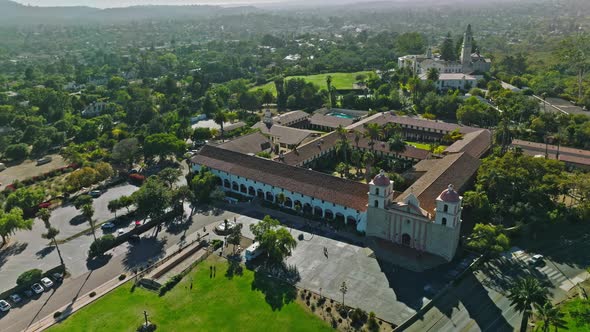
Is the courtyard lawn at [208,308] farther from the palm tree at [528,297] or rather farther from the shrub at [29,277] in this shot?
the palm tree at [528,297]

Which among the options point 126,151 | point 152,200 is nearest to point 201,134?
point 126,151

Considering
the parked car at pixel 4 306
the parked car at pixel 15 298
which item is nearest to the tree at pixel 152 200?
the parked car at pixel 15 298

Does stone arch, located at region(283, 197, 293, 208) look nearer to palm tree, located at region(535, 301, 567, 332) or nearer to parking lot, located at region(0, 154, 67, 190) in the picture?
palm tree, located at region(535, 301, 567, 332)

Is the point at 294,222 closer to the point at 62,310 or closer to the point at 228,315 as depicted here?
the point at 228,315

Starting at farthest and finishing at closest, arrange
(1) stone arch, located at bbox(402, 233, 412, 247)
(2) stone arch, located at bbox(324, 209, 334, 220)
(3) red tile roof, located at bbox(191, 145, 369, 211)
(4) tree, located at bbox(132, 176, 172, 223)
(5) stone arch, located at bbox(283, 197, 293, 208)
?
(5) stone arch, located at bbox(283, 197, 293, 208) < (2) stone arch, located at bbox(324, 209, 334, 220) < (3) red tile roof, located at bbox(191, 145, 369, 211) < (4) tree, located at bbox(132, 176, 172, 223) < (1) stone arch, located at bbox(402, 233, 412, 247)

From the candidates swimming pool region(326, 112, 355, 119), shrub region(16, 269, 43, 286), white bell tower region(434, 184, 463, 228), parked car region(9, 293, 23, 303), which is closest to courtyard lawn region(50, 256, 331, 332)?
parked car region(9, 293, 23, 303)

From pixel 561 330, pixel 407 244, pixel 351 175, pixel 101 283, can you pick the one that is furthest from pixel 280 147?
pixel 561 330
